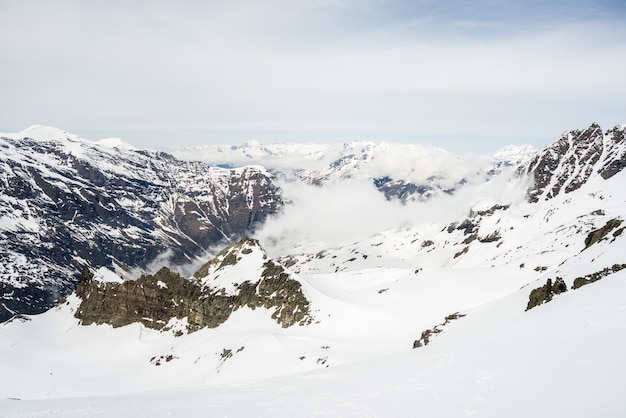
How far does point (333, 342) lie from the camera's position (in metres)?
83.1

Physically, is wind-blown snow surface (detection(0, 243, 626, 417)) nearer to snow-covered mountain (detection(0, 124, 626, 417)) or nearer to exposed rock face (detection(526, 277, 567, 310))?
snow-covered mountain (detection(0, 124, 626, 417))

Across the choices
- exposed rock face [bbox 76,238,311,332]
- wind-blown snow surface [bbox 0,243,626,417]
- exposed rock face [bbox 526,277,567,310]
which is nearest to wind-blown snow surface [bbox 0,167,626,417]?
wind-blown snow surface [bbox 0,243,626,417]

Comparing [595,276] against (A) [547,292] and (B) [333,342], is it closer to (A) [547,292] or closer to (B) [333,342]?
(A) [547,292]

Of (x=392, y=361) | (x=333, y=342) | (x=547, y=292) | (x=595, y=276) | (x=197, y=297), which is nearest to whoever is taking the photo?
(x=392, y=361)

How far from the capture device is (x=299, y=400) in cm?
2669

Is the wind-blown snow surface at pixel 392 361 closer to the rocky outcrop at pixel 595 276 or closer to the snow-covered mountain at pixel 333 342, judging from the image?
the snow-covered mountain at pixel 333 342

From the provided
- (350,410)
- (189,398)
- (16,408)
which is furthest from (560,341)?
(16,408)

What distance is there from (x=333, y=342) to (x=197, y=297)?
190ft

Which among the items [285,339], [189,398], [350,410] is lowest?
[285,339]

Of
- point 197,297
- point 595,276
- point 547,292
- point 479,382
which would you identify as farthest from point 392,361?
point 197,297

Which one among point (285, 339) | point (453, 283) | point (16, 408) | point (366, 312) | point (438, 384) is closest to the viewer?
point (438, 384)

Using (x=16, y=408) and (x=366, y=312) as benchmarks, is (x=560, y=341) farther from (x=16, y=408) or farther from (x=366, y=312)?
(x=366, y=312)

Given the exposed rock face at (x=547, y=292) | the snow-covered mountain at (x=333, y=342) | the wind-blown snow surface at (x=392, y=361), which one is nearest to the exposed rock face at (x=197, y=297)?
the snow-covered mountain at (x=333, y=342)

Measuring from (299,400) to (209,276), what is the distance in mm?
115234
